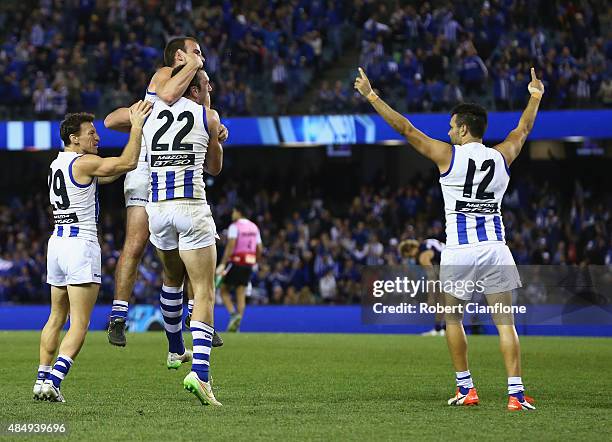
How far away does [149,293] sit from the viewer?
79.4 feet

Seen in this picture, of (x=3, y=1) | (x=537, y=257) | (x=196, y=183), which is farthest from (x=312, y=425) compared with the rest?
(x=3, y=1)

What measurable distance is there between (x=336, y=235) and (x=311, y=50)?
473cm

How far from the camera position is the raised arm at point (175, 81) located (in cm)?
838

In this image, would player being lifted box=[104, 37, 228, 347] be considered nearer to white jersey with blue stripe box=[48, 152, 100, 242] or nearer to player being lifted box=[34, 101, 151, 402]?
player being lifted box=[34, 101, 151, 402]

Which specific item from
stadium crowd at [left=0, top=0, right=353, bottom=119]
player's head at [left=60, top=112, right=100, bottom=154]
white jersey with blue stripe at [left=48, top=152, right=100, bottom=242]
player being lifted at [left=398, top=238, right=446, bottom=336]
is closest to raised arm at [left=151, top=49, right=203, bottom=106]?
player's head at [left=60, top=112, right=100, bottom=154]

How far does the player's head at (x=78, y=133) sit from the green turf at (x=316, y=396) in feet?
6.38

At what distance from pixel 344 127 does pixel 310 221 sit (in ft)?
8.97

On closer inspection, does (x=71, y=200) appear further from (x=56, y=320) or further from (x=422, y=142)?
(x=422, y=142)

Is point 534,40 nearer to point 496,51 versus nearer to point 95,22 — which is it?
point 496,51

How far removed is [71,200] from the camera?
28.6ft

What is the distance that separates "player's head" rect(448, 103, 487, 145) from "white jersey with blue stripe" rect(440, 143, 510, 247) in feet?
0.28

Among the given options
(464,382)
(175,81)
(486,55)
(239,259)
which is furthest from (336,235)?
(175,81)

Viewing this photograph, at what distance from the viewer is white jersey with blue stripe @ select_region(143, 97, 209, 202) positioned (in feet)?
27.2

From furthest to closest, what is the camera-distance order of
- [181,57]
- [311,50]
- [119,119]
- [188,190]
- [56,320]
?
[311,50] < [119,119] < [56,320] < [181,57] < [188,190]
